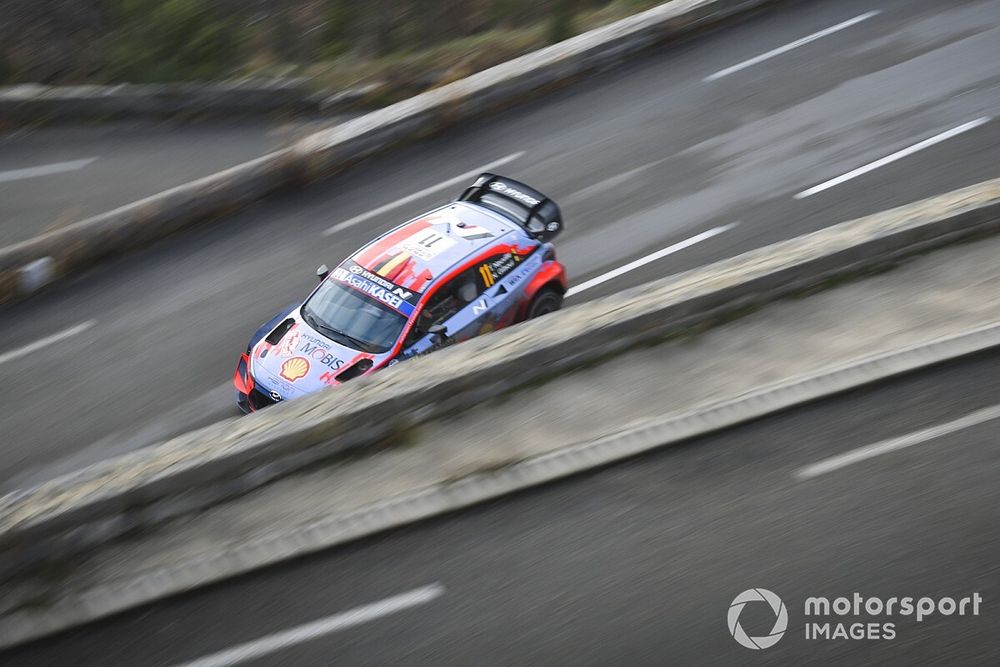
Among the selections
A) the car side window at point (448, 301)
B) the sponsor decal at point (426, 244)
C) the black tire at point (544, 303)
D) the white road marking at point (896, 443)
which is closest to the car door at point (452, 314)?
the car side window at point (448, 301)

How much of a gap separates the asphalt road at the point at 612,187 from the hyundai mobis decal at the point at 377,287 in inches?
81.5

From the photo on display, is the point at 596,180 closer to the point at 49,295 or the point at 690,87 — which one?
the point at 690,87

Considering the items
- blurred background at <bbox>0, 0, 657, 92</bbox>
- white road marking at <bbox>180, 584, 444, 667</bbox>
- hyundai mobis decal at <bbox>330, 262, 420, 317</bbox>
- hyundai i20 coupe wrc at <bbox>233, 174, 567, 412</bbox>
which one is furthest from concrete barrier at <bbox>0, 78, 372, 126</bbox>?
white road marking at <bbox>180, 584, 444, 667</bbox>

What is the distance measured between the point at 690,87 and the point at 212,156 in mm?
8022

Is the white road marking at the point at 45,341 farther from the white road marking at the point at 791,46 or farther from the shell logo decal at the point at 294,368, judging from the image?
the white road marking at the point at 791,46

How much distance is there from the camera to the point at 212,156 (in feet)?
53.5

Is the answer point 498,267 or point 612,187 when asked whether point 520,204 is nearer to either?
point 498,267

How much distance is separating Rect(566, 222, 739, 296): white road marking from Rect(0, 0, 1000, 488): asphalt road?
8 centimetres

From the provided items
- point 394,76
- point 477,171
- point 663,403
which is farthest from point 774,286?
point 394,76

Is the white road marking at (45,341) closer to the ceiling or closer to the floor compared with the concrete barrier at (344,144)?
closer to the floor

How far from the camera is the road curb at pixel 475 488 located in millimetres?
7809

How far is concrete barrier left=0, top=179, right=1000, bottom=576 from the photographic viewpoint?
8.07 meters

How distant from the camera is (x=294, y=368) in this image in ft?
35.1

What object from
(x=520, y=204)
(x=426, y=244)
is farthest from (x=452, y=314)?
(x=520, y=204)
